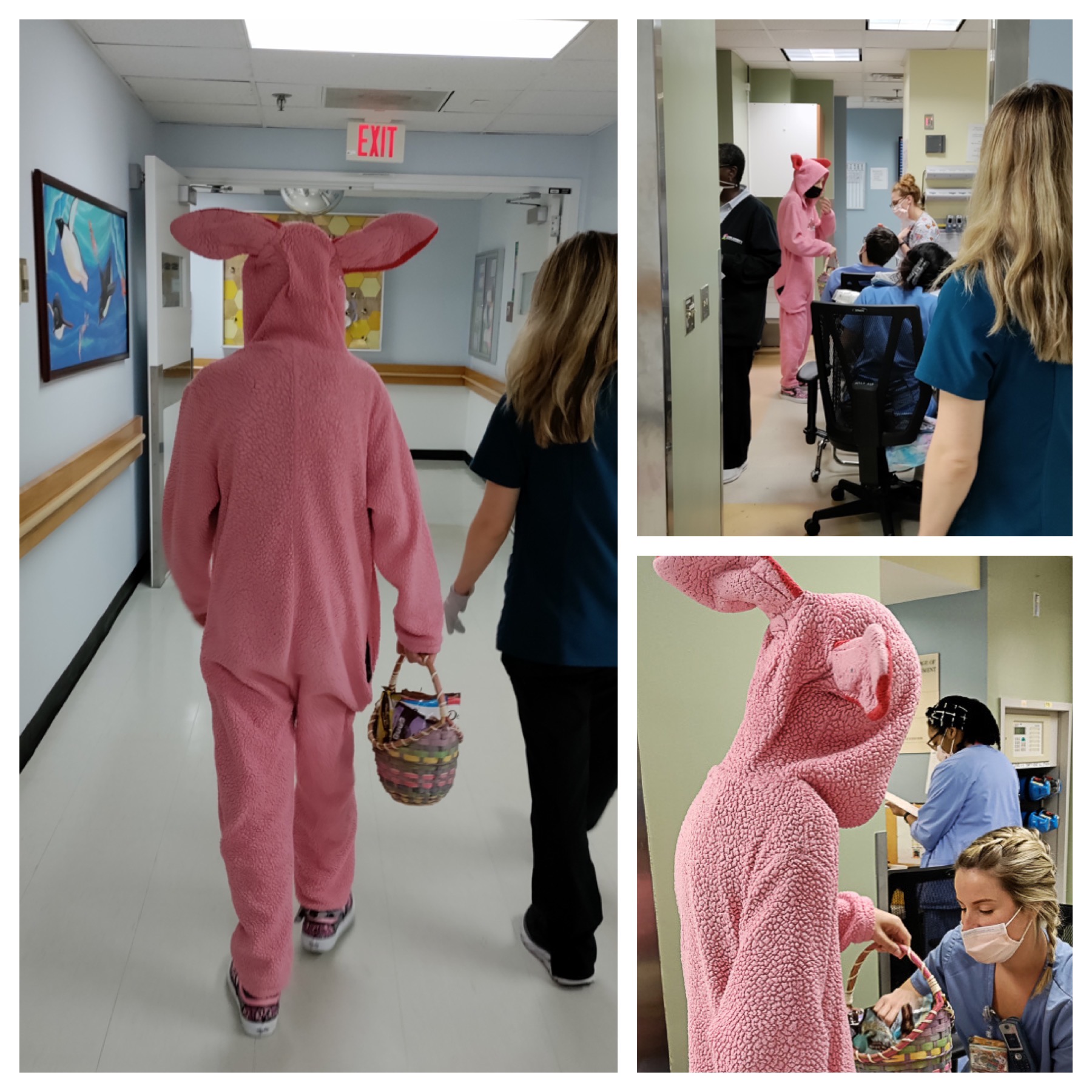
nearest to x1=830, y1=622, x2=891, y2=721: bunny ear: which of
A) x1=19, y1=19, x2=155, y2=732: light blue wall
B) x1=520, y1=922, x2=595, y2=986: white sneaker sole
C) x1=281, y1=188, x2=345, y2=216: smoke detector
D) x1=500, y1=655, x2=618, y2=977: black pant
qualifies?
x1=500, y1=655, x2=618, y2=977: black pant

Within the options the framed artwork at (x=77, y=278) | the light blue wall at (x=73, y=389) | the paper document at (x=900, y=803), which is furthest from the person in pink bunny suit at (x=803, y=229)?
the framed artwork at (x=77, y=278)

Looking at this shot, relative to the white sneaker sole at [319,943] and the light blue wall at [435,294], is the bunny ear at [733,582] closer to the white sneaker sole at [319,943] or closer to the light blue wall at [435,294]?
the white sneaker sole at [319,943]

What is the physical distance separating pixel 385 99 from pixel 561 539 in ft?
12.5

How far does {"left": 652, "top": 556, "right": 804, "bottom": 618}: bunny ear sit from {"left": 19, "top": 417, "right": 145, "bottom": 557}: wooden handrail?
5.42 feet

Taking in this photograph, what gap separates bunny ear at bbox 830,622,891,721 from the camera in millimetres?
1056

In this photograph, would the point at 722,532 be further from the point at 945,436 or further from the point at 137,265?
the point at 137,265

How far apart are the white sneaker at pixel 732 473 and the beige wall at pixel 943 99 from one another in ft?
2.76

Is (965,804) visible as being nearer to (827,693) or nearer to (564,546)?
(827,693)

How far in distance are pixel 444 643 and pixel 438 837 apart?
5.75ft

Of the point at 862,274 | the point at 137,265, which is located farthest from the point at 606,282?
the point at 137,265

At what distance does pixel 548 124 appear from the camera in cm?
545

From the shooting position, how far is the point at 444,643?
14.5 ft

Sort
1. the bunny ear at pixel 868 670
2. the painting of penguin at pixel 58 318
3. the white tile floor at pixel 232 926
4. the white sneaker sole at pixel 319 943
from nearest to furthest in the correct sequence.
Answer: the bunny ear at pixel 868 670 → the white tile floor at pixel 232 926 → the white sneaker sole at pixel 319 943 → the painting of penguin at pixel 58 318

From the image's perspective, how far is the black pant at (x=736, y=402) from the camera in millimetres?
2424
